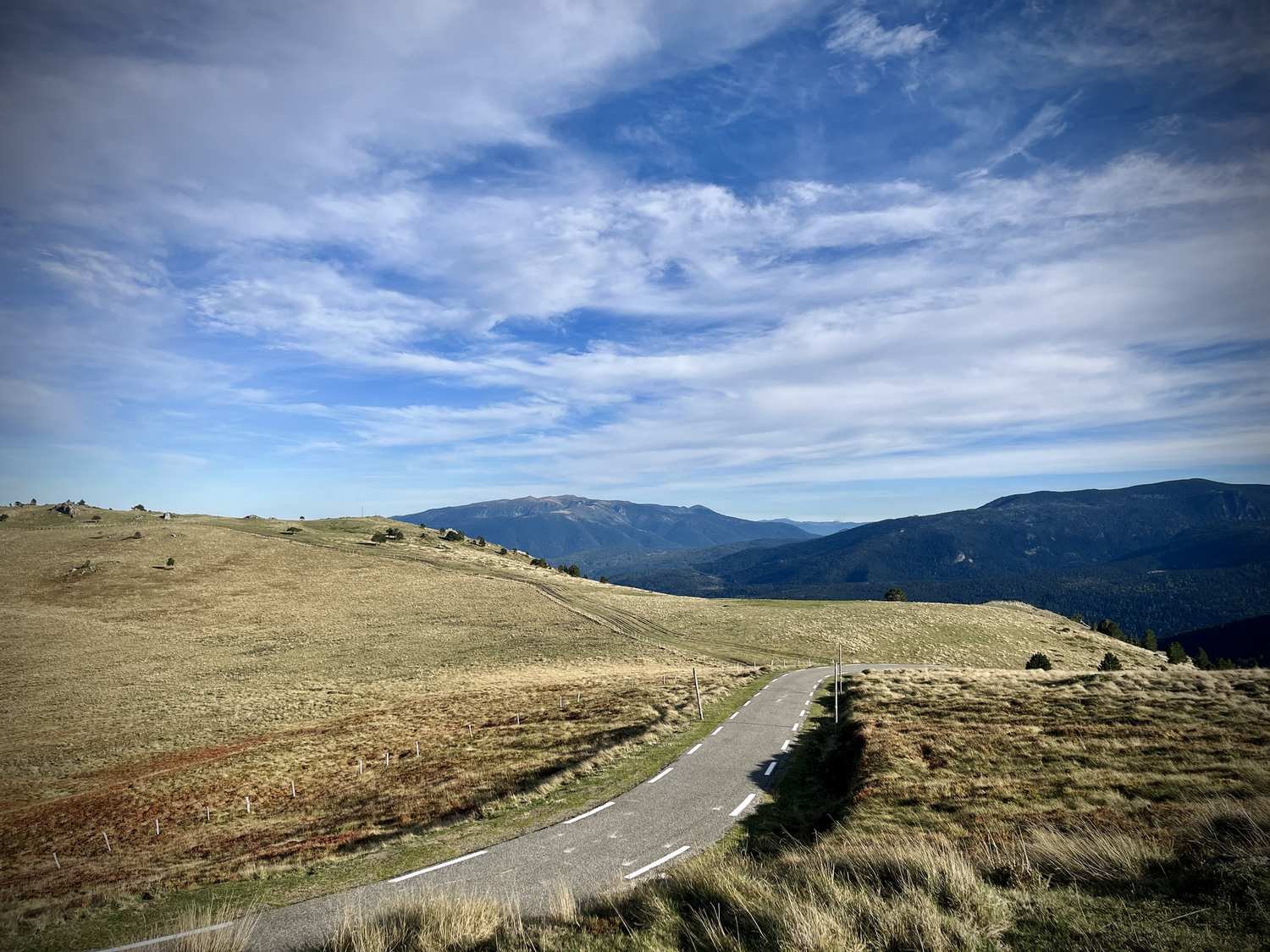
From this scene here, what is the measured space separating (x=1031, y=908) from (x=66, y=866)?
26.0 metres

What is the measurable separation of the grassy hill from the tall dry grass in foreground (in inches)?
265

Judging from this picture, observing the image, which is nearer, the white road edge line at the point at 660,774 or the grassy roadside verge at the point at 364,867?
the grassy roadside verge at the point at 364,867

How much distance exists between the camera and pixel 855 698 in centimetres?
2891

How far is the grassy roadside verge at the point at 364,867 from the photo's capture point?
12180 millimetres

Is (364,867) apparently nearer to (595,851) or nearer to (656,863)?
(595,851)

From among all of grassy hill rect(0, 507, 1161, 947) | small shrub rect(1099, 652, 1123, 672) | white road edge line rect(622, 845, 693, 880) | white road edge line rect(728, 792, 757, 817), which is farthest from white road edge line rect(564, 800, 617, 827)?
small shrub rect(1099, 652, 1123, 672)

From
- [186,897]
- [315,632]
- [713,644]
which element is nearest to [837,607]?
[713,644]

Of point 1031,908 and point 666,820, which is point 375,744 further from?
point 1031,908

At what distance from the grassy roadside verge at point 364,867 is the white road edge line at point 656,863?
390 centimetres

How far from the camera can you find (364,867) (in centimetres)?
1398

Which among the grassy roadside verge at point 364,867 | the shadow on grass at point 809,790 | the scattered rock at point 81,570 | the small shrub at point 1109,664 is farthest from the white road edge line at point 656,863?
the scattered rock at point 81,570

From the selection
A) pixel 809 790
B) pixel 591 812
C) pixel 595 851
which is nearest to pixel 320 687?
pixel 591 812

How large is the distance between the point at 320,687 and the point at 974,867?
49654mm

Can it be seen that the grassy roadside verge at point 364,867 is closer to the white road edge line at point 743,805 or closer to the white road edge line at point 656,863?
the white road edge line at point 743,805
